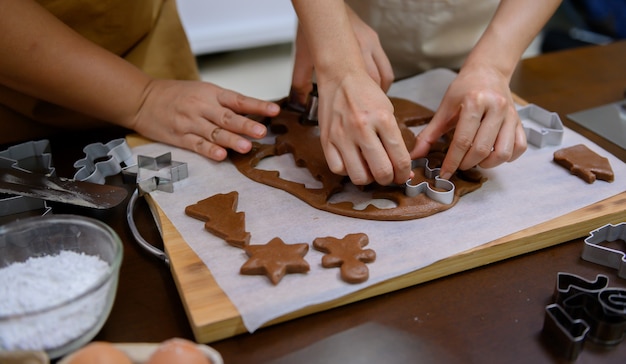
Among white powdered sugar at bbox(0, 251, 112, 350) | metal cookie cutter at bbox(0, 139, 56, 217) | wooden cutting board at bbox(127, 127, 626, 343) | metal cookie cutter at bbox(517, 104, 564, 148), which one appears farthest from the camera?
metal cookie cutter at bbox(517, 104, 564, 148)

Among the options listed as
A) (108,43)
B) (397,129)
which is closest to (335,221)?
(397,129)

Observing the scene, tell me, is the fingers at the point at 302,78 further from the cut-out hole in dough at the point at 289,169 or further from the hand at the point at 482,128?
the hand at the point at 482,128

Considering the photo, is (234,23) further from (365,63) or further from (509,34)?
(509,34)

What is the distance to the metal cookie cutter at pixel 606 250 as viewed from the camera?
36.2 inches

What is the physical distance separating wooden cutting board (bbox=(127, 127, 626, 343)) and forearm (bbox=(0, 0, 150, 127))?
0.29m

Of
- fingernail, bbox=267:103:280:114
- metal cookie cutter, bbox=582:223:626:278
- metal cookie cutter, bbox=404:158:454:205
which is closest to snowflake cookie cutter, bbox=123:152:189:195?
fingernail, bbox=267:103:280:114

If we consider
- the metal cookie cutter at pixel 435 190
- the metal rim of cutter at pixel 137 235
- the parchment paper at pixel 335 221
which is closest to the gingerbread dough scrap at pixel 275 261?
the parchment paper at pixel 335 221

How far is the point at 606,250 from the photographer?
93 cm

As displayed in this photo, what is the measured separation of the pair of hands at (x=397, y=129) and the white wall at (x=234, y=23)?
2.23m

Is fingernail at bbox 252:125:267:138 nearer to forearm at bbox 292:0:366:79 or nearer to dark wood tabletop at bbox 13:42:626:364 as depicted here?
forearm at bbox 292:0:366:79

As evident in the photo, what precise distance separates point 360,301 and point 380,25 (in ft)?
3.11

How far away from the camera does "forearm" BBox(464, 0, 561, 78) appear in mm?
1186

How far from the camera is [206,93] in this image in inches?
49.4

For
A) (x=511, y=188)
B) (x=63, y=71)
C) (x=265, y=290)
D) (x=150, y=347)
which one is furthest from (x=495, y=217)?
(x=63, y=71)
